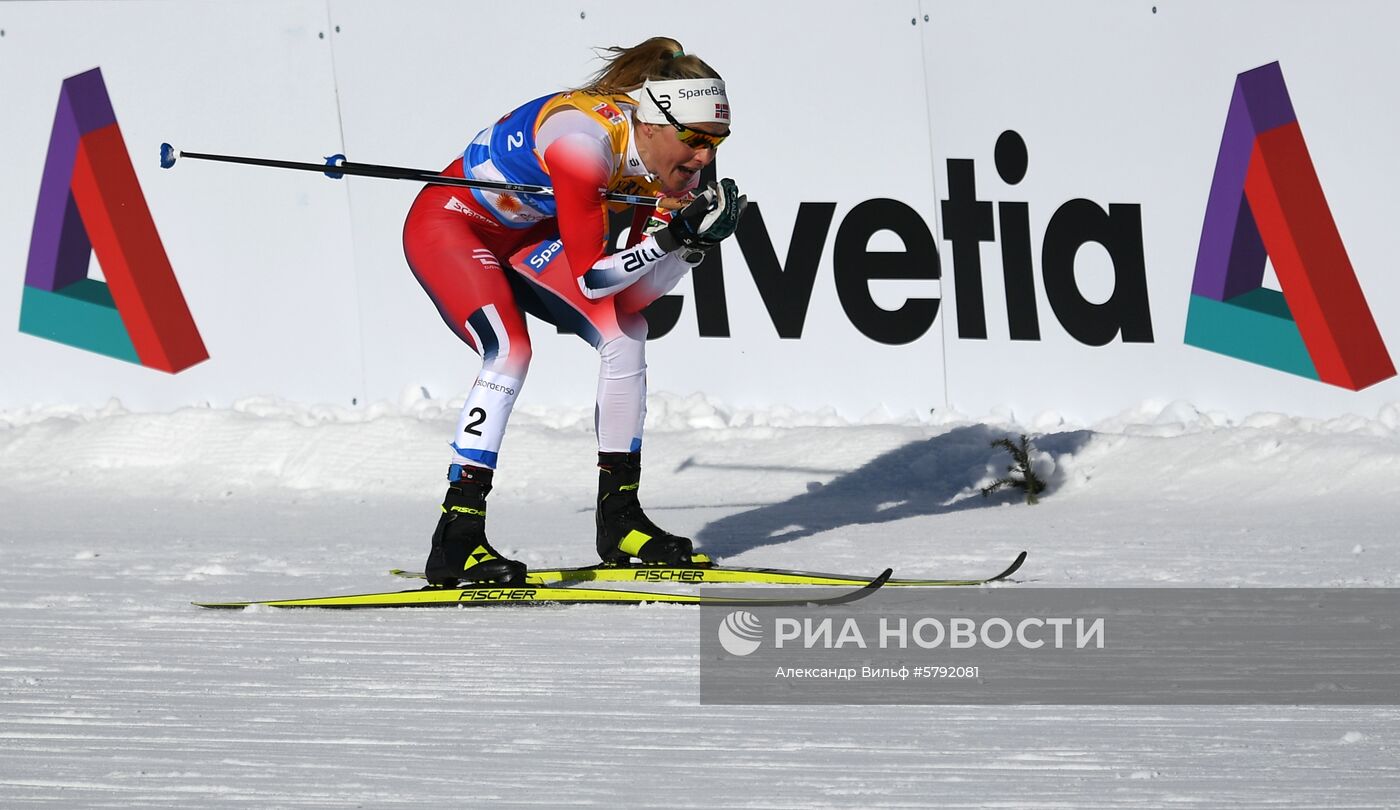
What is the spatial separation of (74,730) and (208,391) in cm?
571

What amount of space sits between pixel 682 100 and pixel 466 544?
4.49 feet

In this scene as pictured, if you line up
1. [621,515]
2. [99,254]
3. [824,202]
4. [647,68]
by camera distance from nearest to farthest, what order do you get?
[647,68]
[621,515]
[824,202]
[99,254]

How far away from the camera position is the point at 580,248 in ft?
14.5

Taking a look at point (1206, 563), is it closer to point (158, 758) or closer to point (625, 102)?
point (625, 102)

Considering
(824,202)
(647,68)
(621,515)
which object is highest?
(647,68)

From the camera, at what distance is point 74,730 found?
2.97 metres

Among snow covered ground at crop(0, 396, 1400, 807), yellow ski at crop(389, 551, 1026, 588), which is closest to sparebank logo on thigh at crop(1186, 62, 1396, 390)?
snow covered ground at crop(0, 396, 1400, 807)

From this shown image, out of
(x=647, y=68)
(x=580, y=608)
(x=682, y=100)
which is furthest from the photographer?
(x=647, y=68)

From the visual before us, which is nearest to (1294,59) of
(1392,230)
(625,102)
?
(1392,230)

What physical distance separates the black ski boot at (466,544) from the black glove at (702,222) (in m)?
0.84

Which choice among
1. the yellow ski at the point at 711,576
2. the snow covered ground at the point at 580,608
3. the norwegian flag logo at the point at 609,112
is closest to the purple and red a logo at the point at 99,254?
the snow covered ground at the point at 580,608

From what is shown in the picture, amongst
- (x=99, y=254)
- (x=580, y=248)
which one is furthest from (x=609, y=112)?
(x=99, y=254)

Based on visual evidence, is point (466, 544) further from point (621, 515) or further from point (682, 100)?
point (682, 100)

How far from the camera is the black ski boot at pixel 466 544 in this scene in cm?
444
